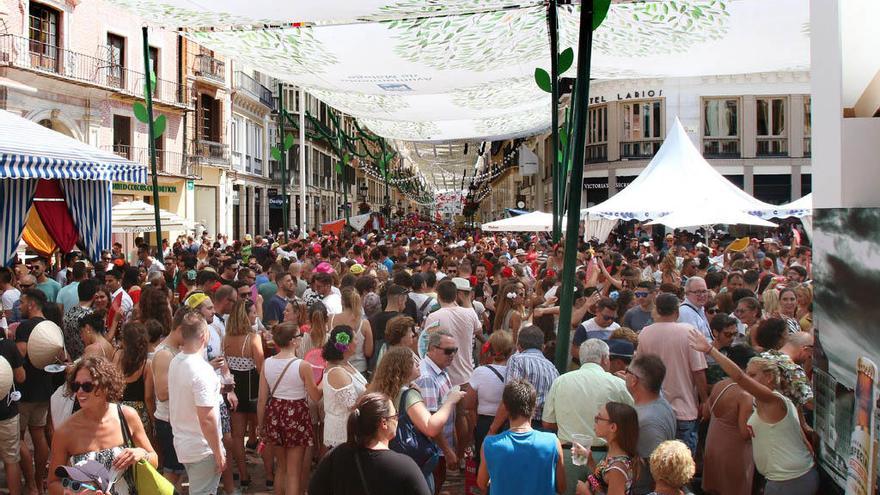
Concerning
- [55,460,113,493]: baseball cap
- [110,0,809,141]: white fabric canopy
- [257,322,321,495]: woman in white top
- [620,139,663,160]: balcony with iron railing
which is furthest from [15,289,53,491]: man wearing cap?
[620,139,663,160]: balcony with iron railing

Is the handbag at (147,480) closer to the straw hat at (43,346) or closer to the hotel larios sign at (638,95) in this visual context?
the straw hat at (43,346)

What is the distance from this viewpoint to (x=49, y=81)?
76.8ft

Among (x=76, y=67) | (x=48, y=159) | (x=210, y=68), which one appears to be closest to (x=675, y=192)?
(x=48, y=159)

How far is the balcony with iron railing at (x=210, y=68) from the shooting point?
1281 inches

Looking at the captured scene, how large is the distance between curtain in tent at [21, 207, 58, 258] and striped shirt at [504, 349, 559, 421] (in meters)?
11.3

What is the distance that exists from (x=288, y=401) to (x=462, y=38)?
18.0 ft

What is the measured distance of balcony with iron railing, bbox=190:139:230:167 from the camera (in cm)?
3272

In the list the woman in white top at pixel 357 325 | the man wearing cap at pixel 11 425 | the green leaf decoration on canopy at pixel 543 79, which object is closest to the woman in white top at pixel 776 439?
the woman in white top at pixel 357 325

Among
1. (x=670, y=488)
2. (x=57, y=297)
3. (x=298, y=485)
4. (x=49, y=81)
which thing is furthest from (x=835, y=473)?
(x=49, y=81)

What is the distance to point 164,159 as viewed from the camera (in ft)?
99.5

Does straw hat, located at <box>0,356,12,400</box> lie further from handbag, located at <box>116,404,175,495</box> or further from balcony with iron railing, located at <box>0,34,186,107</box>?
balcony with iron railing, located at <box>0,34,186,107</box>

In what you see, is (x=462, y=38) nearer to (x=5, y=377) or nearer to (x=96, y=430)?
(x=5, y=377)

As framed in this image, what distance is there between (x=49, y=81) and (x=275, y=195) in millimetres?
→ 20596

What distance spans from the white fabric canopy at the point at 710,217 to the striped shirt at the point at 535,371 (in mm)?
9310
